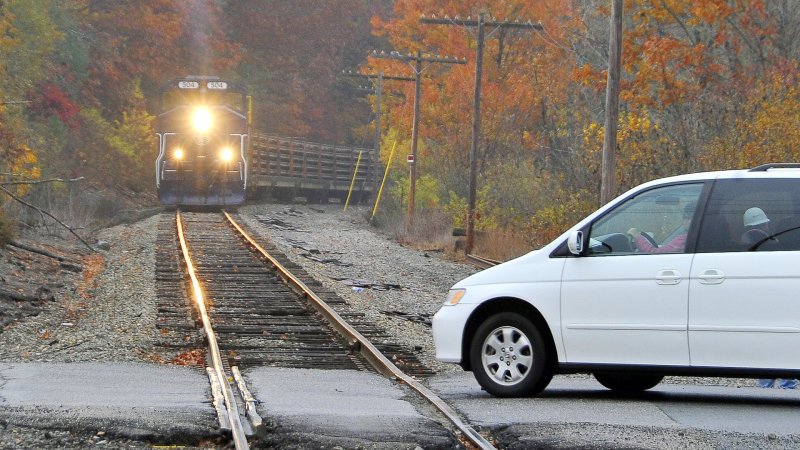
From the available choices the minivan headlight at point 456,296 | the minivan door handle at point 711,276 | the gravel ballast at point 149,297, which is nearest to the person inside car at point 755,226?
the minivan door handle at point 711,276

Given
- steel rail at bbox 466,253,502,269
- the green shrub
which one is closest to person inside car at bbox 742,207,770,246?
the green shrub

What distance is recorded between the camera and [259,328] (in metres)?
15.1

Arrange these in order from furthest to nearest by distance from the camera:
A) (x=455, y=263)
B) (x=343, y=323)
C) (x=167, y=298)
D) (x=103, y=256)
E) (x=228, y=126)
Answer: (x=228, y=126) → (x=455, y=263) → (x=103, y=256) → (x=167, y=298) → (x=343, y=323)

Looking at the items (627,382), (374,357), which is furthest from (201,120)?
(627,382)

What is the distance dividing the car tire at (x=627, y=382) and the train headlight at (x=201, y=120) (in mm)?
29766

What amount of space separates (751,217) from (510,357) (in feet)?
7.09

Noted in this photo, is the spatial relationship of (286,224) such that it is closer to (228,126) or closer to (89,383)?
(228,126)

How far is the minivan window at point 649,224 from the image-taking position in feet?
31.8

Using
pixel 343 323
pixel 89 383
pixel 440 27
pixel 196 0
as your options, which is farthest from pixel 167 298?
pixel 196 0

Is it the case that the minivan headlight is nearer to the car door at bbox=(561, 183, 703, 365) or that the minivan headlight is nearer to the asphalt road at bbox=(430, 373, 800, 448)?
the asphalt road at bbox=(430, 373, 800, 448)

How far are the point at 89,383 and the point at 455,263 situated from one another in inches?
714

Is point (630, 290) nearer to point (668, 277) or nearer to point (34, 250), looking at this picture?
point (668, 277)

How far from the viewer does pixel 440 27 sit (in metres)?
50.2

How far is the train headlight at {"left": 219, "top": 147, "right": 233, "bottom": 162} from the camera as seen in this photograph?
3978cm
